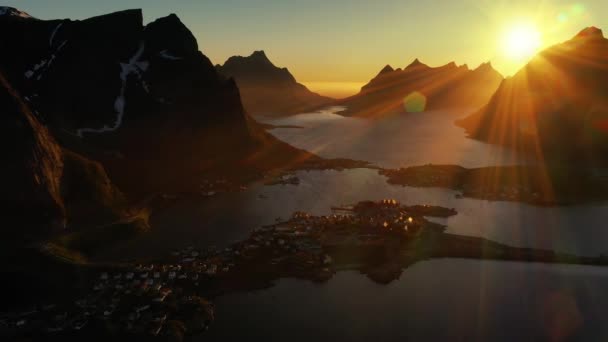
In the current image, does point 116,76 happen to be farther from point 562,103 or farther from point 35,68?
point 562,103

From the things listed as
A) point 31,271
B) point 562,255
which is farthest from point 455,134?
point 31,271

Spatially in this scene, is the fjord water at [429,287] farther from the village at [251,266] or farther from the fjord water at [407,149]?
the fjord water at [407,149]

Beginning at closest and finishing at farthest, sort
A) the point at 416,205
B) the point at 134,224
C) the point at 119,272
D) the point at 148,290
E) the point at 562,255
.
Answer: the point at 148,290, the point at 119,272, the point at 562,255, the point at 134,224, the point at 416,205

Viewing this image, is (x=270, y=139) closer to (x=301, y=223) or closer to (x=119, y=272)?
(x=301, y=223)

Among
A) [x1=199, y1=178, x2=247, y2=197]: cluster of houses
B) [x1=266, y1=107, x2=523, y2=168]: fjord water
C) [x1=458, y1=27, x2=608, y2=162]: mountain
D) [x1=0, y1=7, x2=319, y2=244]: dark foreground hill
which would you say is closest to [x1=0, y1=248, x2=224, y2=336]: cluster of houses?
[x1=0, y1=7, x2=319, y2=244]: dark foreground hill

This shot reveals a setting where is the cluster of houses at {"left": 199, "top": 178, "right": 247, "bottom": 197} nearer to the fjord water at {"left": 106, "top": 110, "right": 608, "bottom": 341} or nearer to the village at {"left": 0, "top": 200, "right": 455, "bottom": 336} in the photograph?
the fjord water at {"left": 106, "top": 110, "right": 608, "bottom": 341}

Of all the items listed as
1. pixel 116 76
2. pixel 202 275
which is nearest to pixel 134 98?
pixel 116 76

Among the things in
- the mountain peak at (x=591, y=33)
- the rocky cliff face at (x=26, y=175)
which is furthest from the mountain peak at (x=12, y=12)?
the mountain peak at (x=591, y=33)
